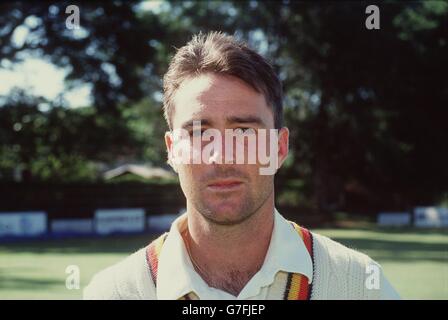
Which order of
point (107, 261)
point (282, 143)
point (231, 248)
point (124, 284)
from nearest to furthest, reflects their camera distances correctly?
point (124, 284), point (231, 248), point (282, 143), point (107, 261)

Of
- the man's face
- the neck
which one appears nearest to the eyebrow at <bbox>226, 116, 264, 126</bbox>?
the man's face

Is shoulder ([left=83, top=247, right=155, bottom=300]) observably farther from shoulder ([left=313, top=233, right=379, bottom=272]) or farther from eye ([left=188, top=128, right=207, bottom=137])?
shoulder ([left=313, top=233, right=379, bottom=272])

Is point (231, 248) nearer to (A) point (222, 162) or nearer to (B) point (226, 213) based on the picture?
(B) point (226, 213)

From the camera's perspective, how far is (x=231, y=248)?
7.43 feet

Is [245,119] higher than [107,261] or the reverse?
higher

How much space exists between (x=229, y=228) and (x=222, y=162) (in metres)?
0.22

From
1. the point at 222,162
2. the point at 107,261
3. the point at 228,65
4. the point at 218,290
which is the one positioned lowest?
the point at 107,261

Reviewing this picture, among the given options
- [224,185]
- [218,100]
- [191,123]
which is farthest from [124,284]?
[218,100]

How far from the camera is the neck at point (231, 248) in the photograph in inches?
88.2

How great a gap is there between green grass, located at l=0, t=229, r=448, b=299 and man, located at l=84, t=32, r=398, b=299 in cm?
904

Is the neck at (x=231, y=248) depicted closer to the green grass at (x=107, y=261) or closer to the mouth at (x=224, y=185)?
the mouth at (x=224, y=185)

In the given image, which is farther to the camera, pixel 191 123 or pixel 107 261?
pixel 107 261

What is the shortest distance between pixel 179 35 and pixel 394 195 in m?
16.1
